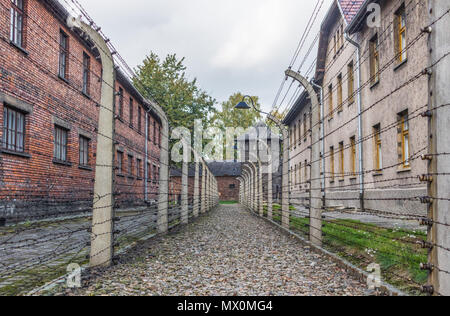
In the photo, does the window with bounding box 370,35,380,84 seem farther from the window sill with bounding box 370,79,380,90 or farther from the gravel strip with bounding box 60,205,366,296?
the gravel strip with bounding box 60,205,366,296

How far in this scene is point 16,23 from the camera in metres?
11.0

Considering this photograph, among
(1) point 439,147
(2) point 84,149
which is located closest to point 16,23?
(2) point 84,149

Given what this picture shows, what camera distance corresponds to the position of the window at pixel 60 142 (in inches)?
530

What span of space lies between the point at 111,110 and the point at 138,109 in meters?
21.7

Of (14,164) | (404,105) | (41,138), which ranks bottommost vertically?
(14,164)

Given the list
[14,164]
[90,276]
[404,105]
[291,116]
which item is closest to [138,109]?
[291,116]

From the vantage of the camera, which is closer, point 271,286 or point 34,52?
point 271,286

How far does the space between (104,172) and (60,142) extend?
9.86 m

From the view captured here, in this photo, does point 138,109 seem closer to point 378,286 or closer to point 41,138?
point 41,138

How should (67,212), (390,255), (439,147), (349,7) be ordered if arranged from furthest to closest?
(349,7) → (390,255) → (67,212) → (439,147)

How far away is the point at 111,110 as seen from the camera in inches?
198

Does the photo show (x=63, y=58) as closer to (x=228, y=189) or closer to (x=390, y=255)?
(x=390, y=255)

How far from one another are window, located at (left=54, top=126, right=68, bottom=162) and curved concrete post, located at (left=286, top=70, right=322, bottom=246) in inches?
363

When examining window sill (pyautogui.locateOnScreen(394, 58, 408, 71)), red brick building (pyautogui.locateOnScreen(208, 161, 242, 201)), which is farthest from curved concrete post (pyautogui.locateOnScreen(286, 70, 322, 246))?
red brick building (pyautogui.locateOnScreen(208, 161, 242, 201))
